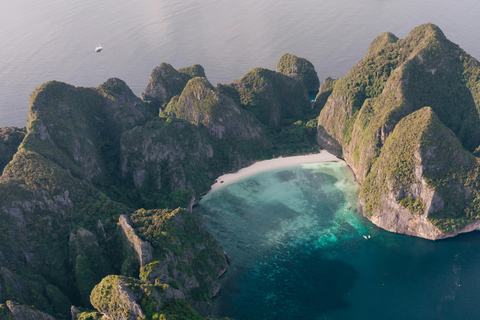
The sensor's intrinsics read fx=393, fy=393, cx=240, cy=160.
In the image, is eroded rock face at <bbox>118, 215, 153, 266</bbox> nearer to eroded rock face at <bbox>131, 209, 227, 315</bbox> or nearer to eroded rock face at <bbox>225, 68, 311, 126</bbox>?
eroded rock face at <bbox>131, 209, 227, 315</bbox>

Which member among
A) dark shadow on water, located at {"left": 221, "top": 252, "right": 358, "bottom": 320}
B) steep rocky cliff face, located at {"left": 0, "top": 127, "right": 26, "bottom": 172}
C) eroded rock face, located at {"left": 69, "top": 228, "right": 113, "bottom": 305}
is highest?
steep rocky cliff face, located at {"left": 0, "top": 127, "right": 26, "bottom": 172}

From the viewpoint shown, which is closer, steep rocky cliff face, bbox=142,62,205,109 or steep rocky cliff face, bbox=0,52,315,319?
steep rocky cliff face, bbox=0,52,315,319

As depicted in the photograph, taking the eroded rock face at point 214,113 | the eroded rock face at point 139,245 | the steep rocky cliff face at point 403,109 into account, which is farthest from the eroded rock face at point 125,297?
the eroded rock face at point 214,113

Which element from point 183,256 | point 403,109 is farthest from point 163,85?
point 183,256

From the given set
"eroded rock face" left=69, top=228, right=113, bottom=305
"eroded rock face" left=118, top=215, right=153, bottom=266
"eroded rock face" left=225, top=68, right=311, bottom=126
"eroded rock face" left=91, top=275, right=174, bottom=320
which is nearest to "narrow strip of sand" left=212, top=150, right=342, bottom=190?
"eroded rock face" left=225, top=68, right=311, bottom=126

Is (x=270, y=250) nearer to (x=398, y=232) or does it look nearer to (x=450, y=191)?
(x=398, y=232)

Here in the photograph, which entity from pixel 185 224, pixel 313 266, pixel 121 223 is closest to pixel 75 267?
pixel 121 223
